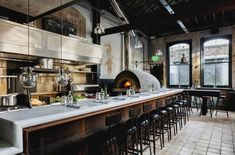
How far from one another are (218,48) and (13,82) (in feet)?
30.4

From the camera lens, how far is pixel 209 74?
9.39 metres

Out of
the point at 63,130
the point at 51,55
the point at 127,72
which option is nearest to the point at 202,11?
the point at 127,72

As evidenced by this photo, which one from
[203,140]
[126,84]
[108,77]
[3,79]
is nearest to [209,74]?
[126,84]

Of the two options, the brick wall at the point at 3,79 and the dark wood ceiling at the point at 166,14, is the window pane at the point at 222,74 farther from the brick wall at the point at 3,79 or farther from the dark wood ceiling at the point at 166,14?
the brick wall at the point at 3,79

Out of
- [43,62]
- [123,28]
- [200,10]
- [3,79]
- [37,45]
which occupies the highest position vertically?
[200,10]

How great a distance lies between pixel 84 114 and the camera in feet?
7.71

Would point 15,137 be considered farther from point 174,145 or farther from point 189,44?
point 189,44

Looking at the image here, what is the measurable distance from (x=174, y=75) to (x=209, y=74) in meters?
1.83

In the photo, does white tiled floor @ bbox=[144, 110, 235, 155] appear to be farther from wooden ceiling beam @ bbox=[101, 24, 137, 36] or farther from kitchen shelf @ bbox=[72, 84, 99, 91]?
wooden ceiling beam @ bbox=[101, 24, 137, 36]

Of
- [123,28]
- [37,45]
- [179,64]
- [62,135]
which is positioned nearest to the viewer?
[62,135]

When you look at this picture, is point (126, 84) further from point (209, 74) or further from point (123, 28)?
point (209, 74)

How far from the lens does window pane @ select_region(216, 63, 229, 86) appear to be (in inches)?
353

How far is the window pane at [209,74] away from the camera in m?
9.30

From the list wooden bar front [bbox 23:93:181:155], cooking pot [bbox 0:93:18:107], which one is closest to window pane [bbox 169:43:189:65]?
wooden bar front [bbox 23:93:181:155]
